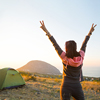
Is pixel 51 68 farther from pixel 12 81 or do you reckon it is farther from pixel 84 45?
pixel 84 45

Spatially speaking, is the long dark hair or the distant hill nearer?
the long dark hair

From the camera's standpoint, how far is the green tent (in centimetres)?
763

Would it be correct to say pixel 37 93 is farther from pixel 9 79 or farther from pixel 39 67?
pixel 39 67

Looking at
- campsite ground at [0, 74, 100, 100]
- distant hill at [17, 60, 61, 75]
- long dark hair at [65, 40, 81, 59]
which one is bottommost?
distant hill at [17, 60, 61, 75]

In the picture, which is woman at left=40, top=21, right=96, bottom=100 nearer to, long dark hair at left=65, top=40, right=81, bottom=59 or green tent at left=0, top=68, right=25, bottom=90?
long dark hair at left=65, top=40, right=81, bottom=59

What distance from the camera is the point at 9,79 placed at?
7918 millimetres

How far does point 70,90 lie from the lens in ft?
7.48

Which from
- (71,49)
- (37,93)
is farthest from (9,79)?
(71,49)

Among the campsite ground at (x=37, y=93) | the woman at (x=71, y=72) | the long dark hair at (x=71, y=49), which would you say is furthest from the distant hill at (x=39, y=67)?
the long dark hair at (x=71, y=49)

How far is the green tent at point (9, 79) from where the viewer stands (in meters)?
7.63

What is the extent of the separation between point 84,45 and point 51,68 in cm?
4290

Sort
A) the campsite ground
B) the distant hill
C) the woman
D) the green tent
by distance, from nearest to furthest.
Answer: the woman
the campsite ground
the green tent
the distant hill

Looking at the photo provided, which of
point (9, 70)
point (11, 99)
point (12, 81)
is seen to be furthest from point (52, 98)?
point (9, 70)

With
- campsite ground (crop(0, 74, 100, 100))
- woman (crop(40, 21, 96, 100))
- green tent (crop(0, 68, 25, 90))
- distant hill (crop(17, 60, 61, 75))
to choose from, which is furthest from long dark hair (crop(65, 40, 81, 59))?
distant hill (crop(17, 60, 61, 75))
